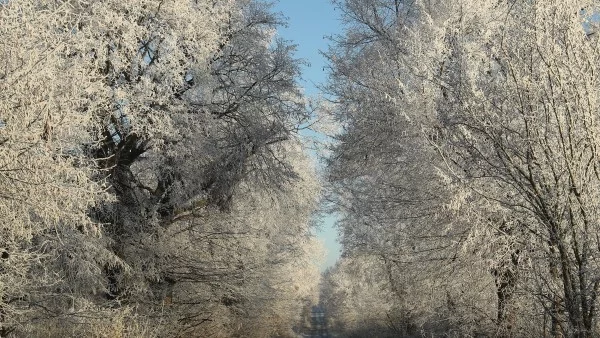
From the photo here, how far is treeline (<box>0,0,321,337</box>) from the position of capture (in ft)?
22.7

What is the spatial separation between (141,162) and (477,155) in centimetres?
918

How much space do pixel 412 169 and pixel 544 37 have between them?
21.5 feet

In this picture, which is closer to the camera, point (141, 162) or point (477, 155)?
point (477, 155)

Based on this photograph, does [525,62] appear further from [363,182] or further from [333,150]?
[363,182]

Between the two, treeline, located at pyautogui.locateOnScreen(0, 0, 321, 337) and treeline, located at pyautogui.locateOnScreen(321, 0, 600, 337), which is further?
treeline, located at pyautogui.locateOnScreen(0, 0, 321, 337)

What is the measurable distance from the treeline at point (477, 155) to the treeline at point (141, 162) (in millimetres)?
2157

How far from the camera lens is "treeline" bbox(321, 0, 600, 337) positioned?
5176 mm

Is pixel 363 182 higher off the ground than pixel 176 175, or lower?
higher

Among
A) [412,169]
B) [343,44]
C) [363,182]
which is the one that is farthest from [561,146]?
[363,182]

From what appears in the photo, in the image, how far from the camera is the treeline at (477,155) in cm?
518

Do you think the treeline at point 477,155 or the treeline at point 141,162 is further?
the treeline at point 141,162

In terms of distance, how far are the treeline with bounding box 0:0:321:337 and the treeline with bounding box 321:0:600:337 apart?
2.16 metres

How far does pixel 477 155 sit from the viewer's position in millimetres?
5828

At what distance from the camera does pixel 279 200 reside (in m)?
14.5
